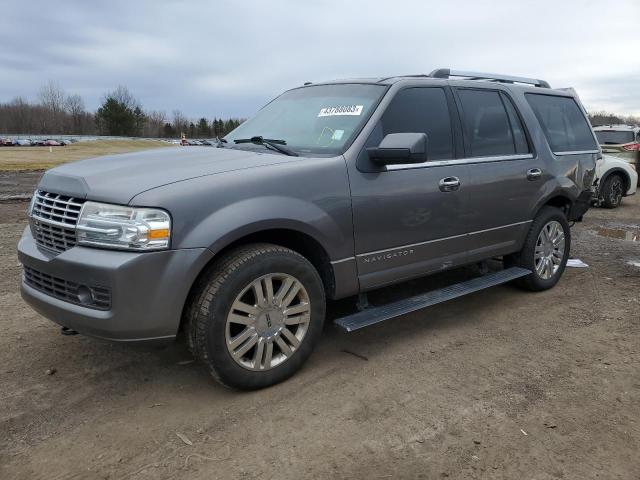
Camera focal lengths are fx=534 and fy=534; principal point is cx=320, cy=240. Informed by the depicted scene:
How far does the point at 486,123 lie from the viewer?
4.65 metres

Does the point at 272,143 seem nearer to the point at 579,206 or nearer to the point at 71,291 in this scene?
the point at 71,291

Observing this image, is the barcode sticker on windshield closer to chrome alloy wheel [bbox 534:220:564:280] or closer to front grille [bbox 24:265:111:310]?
front grille [bbox 24:265:111:310]

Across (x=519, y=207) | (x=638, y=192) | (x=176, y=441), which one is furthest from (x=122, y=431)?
(x=638, y=192)

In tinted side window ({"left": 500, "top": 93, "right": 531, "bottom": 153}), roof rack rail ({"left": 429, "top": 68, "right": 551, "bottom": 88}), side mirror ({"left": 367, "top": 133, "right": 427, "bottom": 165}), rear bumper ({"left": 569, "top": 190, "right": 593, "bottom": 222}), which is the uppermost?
roof rack rail ({"left": 429, "top": 68, "right": 551, "bottom": 88})

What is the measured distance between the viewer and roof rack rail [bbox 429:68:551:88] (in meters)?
4.57

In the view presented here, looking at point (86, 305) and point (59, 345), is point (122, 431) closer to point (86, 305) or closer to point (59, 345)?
point (86, 305)

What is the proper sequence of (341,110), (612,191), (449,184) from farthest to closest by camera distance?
(612,191) < (449,184) < (341,110)

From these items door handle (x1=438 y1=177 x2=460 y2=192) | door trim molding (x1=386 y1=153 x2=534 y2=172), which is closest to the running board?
door handle (x1=438 y1=177 x2=460 y2=192)

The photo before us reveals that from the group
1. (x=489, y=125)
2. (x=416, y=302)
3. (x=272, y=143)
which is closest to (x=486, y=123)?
(x=489, y=125)

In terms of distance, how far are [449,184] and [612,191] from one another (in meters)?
9.55

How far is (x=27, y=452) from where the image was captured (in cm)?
271

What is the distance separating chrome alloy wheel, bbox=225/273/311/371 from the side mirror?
1.02m

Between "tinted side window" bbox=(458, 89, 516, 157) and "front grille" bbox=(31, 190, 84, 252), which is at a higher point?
"tinted side window" bbox=(458, 89, 516, 157)

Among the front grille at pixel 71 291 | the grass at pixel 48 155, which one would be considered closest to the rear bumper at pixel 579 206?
the front grille at pixel 71 291
